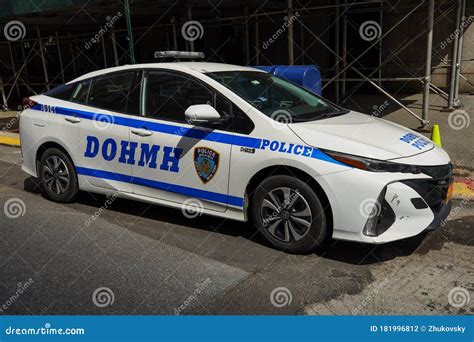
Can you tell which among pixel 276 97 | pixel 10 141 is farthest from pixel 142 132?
pixel 10 141

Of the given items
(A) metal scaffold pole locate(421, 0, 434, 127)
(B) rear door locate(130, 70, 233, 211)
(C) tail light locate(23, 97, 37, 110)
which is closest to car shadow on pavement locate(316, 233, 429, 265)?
(B) rear door locate(130, 70, 233, 211)

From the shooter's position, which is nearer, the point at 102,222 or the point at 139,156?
the point at 139,156

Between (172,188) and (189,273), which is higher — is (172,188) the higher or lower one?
the higher one

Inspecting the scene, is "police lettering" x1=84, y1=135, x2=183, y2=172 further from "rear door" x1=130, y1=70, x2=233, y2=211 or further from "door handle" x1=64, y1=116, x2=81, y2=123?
"door handle" x1=64, y1=116, x2=81, y2=123

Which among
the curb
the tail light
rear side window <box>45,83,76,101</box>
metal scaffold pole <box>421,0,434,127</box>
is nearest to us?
rear side window <box>45,83,76,101</box>

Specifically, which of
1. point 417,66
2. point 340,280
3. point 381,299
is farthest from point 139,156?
point 417,66

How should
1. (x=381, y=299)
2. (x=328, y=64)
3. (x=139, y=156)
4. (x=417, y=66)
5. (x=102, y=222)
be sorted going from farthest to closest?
1. (x=328, y=64)
2. (x=417, y=66)
3. (x=102, y=222)
4. (x=139, y=156)
5. (x=381, y=299)

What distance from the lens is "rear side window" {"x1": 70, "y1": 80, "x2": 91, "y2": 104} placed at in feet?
16.8

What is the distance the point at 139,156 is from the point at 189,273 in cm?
136

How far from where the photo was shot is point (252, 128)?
13.0ft

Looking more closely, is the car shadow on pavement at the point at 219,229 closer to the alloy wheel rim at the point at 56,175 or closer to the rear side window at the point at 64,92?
the alloy wheel rim at the point at 56,175

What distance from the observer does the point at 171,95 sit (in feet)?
14.8

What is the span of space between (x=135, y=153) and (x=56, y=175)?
1355 millimetres

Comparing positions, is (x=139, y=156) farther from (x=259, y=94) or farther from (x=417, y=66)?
(x=417, y=66)
